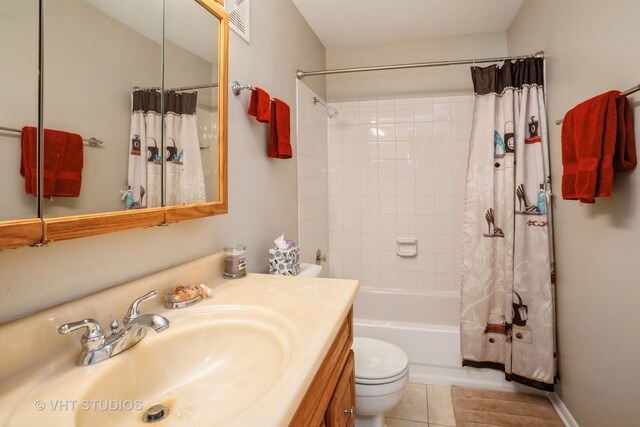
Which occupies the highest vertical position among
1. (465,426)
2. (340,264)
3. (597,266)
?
(597,266)

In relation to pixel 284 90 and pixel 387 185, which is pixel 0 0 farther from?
pixel 387 185

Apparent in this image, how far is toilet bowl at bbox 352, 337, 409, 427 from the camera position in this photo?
1.44 m

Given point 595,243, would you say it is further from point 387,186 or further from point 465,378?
point 387,186

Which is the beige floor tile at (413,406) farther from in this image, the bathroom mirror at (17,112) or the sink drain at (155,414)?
the bathroom mirror at (17,112)

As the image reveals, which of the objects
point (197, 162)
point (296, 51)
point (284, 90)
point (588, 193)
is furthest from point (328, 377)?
point (296, 51)

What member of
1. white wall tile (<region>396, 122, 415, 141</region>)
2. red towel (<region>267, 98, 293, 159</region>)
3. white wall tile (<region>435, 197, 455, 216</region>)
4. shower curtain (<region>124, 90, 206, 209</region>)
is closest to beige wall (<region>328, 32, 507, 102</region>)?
white wall tile (<region>396, 122, 415, 141</region>)

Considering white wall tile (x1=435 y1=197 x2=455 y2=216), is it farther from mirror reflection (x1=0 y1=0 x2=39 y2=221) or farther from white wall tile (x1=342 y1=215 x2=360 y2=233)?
mirror reflection (x1=0 y1=0 x2=39 y2=221)

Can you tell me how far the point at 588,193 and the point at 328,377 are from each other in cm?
118

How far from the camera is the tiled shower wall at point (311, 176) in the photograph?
2195mm

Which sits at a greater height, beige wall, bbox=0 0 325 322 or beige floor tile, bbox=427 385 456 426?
beige wall, bbox=0 0 325 322

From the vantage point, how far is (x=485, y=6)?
6.98 ft

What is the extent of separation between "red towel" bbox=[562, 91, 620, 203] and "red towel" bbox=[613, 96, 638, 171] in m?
0.02

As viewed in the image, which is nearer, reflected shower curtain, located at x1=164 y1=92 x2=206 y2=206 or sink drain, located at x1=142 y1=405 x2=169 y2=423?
sink drain, located at x1=142 y1=405 x2=169 y2=423

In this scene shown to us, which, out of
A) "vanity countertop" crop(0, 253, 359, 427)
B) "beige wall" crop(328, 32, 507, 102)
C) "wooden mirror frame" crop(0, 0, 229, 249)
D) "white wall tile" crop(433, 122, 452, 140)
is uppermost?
"beige wall" crop(328, 32, 507, 102)
